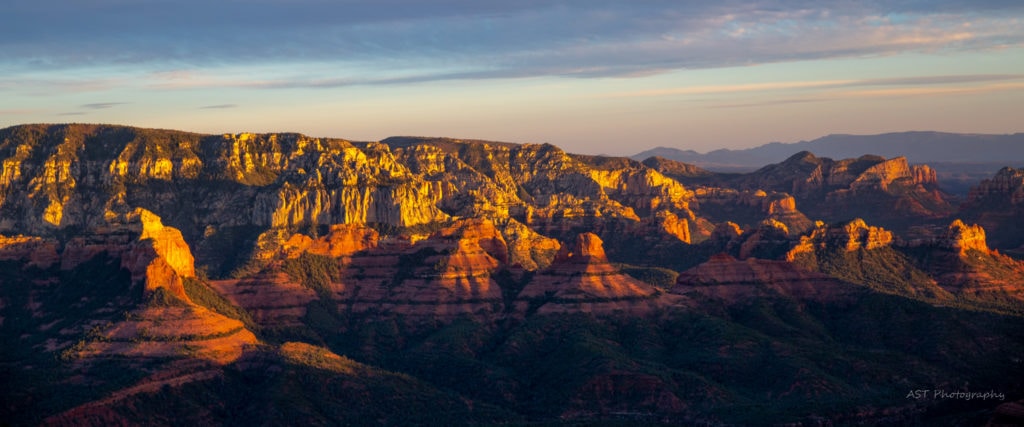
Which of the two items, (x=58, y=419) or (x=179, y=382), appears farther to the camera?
(x=179, y=382)

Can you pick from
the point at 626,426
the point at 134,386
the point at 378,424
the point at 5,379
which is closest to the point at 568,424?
the point at 626,426

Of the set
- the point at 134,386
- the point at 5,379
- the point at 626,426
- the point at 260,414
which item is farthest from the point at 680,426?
the point at 5,379

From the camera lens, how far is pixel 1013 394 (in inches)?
7515

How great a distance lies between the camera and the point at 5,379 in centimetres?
19538

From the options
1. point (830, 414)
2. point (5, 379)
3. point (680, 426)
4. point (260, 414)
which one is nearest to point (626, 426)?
point (680, 426)

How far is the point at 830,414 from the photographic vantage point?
7702 inches

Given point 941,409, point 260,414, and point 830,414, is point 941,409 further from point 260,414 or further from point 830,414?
point 260,414

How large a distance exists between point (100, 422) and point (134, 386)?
8810mm

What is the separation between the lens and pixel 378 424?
198 m

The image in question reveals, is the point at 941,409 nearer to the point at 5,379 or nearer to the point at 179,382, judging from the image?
the point at 179,382

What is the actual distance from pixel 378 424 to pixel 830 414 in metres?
48.2

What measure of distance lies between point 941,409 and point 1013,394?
7.93m

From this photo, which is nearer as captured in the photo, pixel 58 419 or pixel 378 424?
pixel 58 419

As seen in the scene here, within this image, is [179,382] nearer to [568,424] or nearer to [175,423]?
[175,423]
